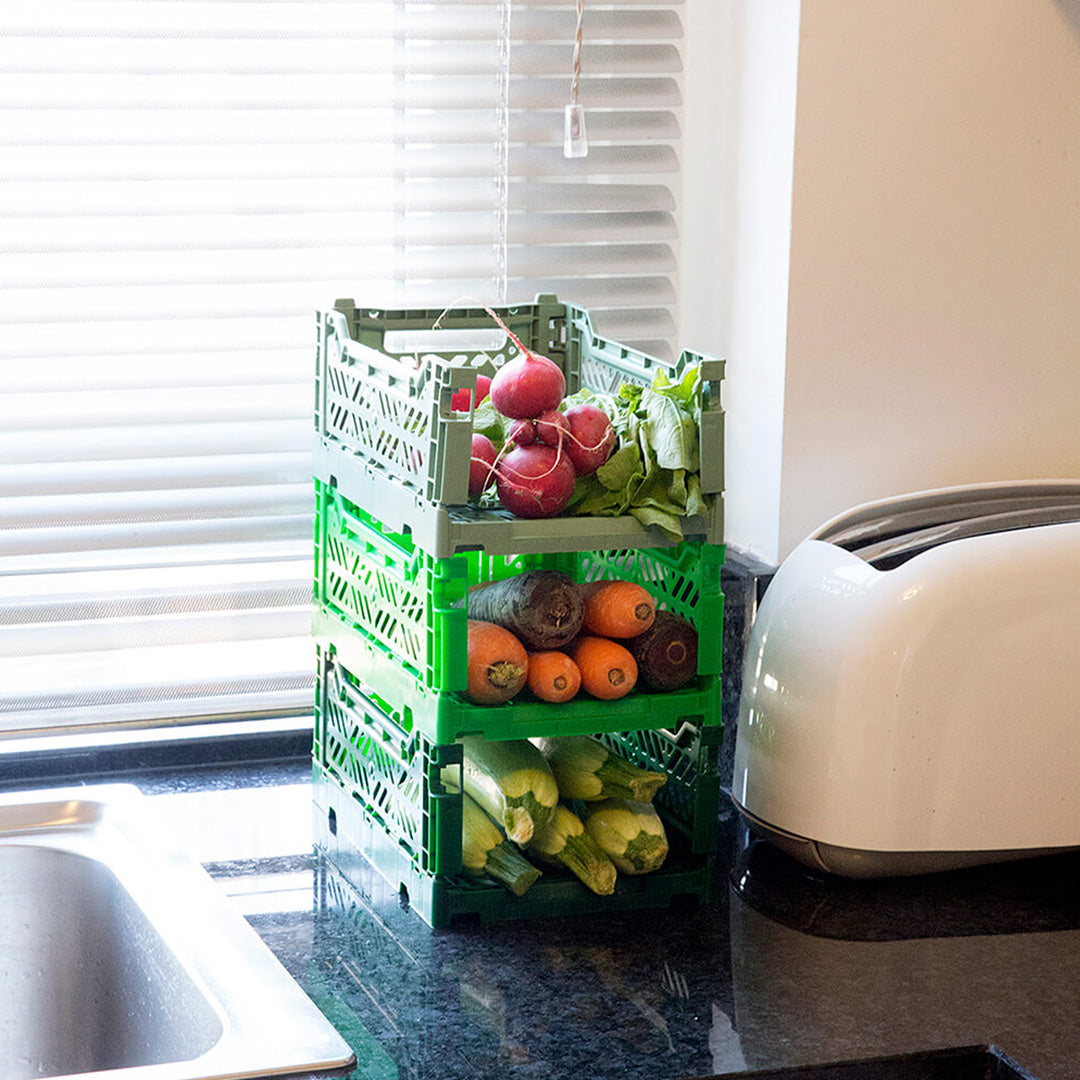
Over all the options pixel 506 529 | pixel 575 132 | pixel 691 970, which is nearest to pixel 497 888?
pixel 691 970

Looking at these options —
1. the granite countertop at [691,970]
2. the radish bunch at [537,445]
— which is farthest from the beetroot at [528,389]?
the granite countertop at [691,970]

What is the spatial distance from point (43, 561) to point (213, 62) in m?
0.48

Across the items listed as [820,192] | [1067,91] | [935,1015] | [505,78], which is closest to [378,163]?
[505,78]

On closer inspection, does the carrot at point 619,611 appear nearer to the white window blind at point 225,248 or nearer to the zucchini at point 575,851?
the zucchini at point 575,851

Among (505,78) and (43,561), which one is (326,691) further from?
(505,78)

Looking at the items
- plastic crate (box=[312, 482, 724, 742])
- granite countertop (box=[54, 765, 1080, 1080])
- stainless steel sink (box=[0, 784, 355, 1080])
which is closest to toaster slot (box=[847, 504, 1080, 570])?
plastic crate (box=[312, 482, 724, 742])

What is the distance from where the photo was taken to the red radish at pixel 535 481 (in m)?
1.14

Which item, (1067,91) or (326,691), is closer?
(326,691)

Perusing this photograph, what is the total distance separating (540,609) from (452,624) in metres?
0.07

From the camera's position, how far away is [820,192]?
58.3 inches

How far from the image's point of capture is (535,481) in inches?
44.9

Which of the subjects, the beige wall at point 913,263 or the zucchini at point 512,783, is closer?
the zucchini at point 512,783

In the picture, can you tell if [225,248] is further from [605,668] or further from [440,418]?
[605,668]

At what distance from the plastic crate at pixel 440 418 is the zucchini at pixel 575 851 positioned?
215 mm
